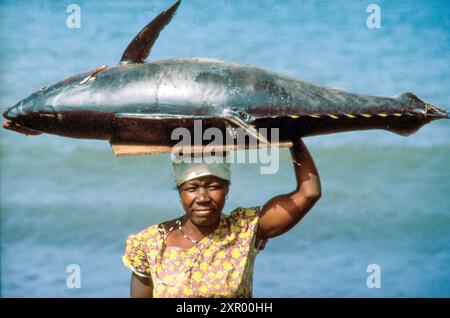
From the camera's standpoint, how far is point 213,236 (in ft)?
11.3

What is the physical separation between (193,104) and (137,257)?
0.90m

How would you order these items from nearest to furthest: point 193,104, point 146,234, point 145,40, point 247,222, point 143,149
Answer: point 193,104 < point 143,149 < point 145,40 < point 247,222 < point 146,234

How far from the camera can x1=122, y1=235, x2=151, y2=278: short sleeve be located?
3.54 metres

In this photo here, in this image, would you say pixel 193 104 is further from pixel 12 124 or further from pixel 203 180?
pixel 12 124

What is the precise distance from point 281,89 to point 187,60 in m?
0.45

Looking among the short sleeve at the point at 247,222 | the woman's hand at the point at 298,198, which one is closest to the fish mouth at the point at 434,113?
the woman's hand at the point at 298,198

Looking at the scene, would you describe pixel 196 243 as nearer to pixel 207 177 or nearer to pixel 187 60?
pixel 207 177

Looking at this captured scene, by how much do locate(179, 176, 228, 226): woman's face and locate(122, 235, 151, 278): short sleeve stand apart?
0.36 metres

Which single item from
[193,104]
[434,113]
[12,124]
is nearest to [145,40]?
[193,104]

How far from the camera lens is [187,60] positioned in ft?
10.7

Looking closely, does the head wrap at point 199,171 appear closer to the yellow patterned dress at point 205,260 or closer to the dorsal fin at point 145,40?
the yellow patterned dress at point 205,260

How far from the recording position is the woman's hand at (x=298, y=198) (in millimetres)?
3373

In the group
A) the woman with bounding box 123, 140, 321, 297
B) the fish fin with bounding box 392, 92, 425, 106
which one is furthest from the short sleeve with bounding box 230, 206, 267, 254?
the fish fin with bounding box 392, 92, 425, 106

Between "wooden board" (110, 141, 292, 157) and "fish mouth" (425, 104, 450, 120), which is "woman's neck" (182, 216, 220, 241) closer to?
"wooden board" (110, 141, 292, 157)
